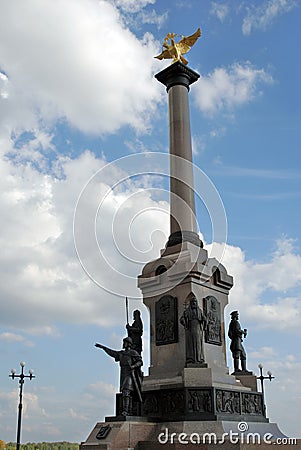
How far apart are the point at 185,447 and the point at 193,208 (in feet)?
28.4

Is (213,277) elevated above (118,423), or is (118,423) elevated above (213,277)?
(213,277)

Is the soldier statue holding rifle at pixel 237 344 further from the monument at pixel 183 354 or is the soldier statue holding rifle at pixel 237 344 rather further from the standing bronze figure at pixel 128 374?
the standing bronze figure at pixel 128 374

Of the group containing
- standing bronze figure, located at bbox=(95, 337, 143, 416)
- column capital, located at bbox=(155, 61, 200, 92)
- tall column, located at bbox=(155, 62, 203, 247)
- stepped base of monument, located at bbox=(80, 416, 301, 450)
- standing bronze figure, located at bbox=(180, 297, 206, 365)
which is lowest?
stepped base of monument, located at bbox=(80, 416, 301, 450)

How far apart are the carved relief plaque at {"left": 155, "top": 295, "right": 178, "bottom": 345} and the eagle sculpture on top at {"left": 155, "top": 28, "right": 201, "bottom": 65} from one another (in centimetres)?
1014

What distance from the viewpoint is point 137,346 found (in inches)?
687

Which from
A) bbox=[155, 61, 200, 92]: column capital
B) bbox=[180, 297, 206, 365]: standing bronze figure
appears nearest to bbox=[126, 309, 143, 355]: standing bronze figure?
bbox=[180, 297, 206, 365]: standing bronze figure

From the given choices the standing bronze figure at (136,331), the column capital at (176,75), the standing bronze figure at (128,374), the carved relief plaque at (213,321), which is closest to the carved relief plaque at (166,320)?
the standing bronze figure at (136,331)

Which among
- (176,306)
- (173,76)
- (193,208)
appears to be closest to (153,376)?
(176,306)

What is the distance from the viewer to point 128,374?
50.5ft

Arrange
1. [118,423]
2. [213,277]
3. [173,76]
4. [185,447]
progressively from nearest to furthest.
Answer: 1. [185,447]
2. [118,423]
3. [213,277]
4. [173,76]

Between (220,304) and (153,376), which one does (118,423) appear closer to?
(153,376)

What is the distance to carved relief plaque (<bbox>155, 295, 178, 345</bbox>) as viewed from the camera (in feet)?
55.9

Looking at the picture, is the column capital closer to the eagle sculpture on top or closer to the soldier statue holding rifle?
the eagle sculpture on top

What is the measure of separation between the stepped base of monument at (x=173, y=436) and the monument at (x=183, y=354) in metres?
0.03
